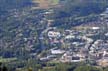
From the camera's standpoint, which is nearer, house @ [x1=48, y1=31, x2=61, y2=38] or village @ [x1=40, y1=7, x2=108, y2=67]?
village @ [x1=40, y1=7, x2=108, y2=67]

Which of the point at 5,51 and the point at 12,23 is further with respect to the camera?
the point at 12,23

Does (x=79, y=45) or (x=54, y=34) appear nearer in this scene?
(x=79, y=45)

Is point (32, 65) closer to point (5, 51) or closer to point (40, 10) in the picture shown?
point (5, 51)

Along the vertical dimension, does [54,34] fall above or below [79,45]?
above

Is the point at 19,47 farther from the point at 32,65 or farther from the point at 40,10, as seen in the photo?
the point at 40,10

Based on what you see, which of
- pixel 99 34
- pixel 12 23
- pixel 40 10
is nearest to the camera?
pixel 99 34

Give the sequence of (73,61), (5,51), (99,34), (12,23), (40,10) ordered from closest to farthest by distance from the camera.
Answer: (73,61)
(5,51)
(99,34)
(12,23)
(40,10)

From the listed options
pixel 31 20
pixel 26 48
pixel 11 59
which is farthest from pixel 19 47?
pixel 31 20

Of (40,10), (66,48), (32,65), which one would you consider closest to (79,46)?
(66,48)

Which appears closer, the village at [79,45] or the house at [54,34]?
the village at [79,45]
